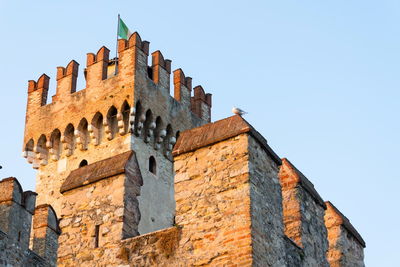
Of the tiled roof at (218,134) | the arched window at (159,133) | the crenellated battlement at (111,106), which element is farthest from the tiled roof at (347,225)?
the arched window at (159,133)

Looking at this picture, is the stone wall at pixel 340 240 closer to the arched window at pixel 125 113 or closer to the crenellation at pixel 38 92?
the arched window at pixel 125 113

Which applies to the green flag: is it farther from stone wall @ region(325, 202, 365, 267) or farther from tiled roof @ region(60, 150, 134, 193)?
tiled roof @ region(60, 150, 134, 193)

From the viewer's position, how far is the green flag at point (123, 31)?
97.6 ft

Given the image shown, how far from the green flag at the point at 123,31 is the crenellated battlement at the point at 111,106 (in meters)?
2.70

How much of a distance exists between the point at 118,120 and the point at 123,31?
621 centimetres

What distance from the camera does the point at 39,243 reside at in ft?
44.2

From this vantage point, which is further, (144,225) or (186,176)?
(144,225)

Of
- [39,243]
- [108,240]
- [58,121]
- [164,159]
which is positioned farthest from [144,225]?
[108,240]

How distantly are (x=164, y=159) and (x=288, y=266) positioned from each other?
17246 mm

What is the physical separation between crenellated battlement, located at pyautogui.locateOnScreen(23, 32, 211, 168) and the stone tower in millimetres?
30

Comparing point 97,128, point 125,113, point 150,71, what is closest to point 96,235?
point 125,113

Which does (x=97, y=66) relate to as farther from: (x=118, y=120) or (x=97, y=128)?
(x=118, y=120)

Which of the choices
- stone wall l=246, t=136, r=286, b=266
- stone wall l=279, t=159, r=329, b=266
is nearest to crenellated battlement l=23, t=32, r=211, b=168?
stone wall l=279, t=159, r=329, b=266

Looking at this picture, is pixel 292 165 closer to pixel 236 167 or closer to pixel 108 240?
pixel 236 167
